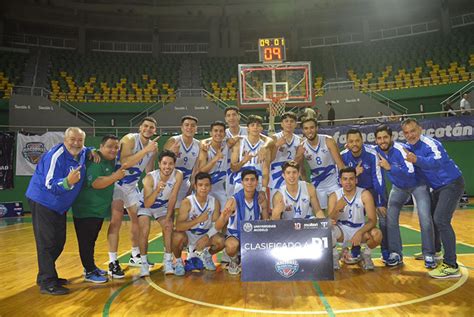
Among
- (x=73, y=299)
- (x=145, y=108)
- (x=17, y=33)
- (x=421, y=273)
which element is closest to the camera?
(x=73, y=299)

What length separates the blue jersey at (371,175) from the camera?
5.59 m

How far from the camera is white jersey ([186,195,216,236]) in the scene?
534 cm

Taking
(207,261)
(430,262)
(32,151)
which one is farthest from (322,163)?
(32,151)

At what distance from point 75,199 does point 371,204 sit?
4.20 m

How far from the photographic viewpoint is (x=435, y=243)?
5516 millimetres

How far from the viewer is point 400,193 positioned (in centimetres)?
540

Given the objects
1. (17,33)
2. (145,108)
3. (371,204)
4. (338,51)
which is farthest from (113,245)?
(17,33)

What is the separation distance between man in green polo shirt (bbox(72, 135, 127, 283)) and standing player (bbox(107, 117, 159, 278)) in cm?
21

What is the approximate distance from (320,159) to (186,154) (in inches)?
90.8

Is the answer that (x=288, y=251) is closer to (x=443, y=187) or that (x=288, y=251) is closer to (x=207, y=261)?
(x=207, y=261)

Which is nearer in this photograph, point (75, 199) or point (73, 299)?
point (73, 299)

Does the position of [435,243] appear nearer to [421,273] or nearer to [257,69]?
[421,273]

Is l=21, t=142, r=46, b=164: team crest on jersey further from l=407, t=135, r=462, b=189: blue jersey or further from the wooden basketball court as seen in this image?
l=407, t=135, r=462, b=189: blue jersey

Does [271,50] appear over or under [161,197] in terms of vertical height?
over
